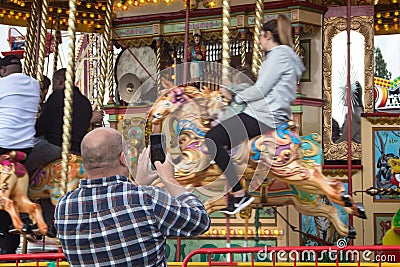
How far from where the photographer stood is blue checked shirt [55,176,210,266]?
3447 millimetres

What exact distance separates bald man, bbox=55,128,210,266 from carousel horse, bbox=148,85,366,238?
319cm

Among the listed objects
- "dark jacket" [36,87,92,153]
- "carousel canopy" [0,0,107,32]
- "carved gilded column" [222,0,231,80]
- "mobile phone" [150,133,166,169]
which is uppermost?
"carousel canopy" [0,0,107,32]

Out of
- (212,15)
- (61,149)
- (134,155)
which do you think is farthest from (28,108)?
(212,15)

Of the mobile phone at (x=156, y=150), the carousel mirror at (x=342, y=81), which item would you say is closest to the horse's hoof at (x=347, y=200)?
the mobile phone at (x=156, y=150)

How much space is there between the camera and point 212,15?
12773 millimetres

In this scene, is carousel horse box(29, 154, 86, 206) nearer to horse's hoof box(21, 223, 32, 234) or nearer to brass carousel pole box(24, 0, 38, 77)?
horse's hoof box(21, 223, 32, 234)

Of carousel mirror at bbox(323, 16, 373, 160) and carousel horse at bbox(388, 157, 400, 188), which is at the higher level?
carousel mirror at bbox(323, 16, 373, 160)

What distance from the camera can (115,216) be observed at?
346 cm

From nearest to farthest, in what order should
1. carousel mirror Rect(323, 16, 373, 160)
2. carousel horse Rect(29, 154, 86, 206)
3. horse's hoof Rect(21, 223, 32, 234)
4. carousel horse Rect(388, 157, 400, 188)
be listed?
horse's hoof Rect(21, 223, 32, 234) → carousel horse Rect(29, 154, 86, 206) → carousel horse Rect(388, 157, 400, 188) → carousel mirror Rect(323, 16, 373, 160)

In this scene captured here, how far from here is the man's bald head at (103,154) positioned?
138 inches

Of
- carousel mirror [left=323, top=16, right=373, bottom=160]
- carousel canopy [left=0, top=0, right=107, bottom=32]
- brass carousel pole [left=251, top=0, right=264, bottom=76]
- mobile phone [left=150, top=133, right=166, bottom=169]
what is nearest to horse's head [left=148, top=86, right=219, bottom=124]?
brass carousel pole [left=251, top=0, right=264, bottom=76]

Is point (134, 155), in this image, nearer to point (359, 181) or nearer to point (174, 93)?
point (174, 93)

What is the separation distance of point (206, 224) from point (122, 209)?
1.28 ft

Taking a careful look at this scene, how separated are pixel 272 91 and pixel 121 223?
3599 millimetres
